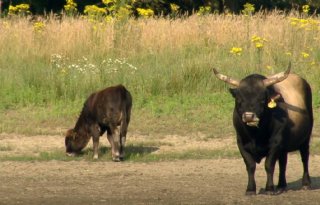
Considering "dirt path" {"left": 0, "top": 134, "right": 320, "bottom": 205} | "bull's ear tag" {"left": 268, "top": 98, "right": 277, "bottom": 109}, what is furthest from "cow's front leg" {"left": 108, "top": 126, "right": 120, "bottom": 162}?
"bull's ear tag" {"left": 268, "top": 98, "right": 277, "bottom": 109}

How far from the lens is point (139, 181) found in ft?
41.1

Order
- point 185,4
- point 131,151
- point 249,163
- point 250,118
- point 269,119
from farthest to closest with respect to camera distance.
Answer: point 185,4, point 131,151, point 249,163, point 269,119, point 250,118

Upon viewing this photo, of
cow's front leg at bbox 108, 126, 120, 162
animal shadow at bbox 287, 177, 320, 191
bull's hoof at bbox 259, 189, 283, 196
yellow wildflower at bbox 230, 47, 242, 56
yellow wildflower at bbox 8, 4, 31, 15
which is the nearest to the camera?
bull's hoof at bbox 259, 189, 283, 196

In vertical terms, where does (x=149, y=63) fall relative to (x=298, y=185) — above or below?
above

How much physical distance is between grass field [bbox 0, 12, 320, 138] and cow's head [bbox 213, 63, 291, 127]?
5136 mm

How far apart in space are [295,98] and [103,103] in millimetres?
3452

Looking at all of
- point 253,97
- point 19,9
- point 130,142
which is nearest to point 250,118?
point 253,97

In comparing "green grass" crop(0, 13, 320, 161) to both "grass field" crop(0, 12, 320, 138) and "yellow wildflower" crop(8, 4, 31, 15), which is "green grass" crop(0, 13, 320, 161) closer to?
"grass field" crop(0, 12, 320, 138)

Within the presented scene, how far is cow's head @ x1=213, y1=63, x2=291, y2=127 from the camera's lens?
1062 centimetres

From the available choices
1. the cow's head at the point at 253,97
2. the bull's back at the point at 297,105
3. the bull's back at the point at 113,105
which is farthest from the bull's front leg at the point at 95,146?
the cow's head at the point at 253,97

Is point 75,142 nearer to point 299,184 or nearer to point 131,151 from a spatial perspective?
point 131,151

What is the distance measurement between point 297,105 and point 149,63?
29.1 ft

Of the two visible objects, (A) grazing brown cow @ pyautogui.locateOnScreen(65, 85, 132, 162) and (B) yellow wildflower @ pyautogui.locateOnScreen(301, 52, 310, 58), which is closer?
(A) grazing brown cow @ pyautogui.locateOnScreen(65, 85, 132, 162)

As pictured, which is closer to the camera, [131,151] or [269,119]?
[269,119]
